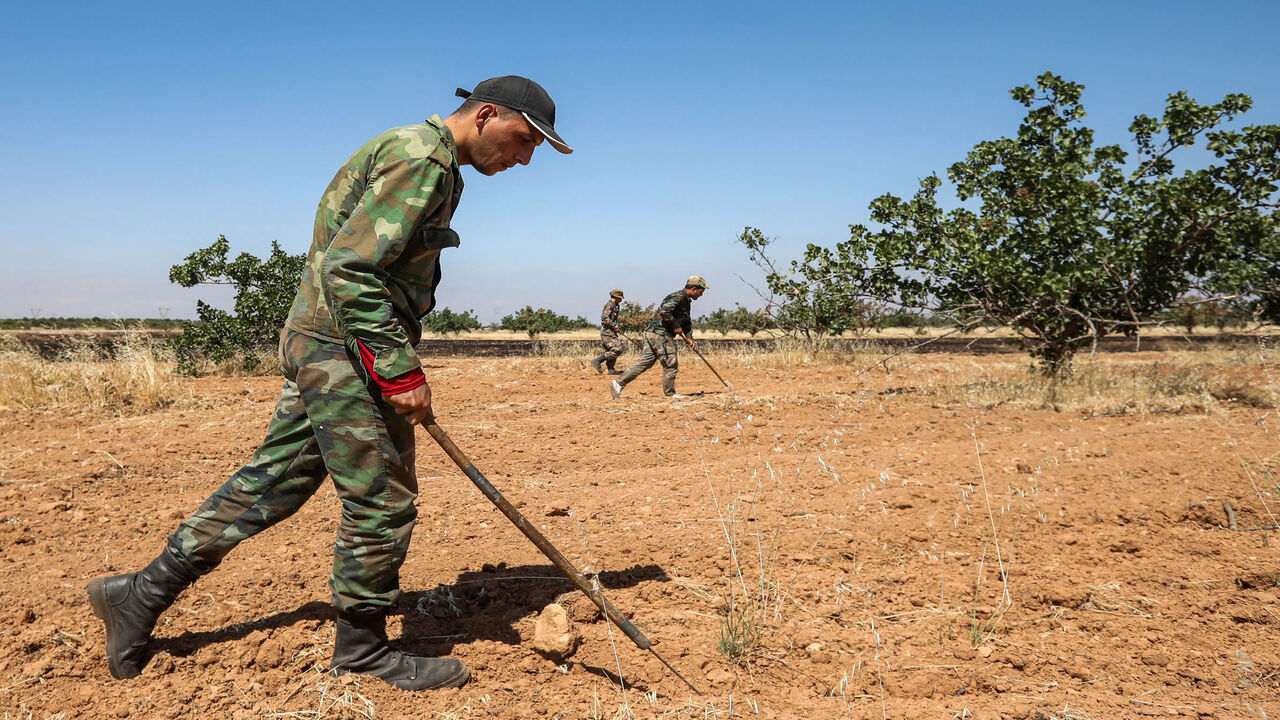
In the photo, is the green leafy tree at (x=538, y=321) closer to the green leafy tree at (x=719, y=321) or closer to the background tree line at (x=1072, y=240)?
the green leafy tree at (x=719, y=321)

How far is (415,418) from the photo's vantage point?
2469 millimetres

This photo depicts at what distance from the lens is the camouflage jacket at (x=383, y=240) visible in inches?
92.7

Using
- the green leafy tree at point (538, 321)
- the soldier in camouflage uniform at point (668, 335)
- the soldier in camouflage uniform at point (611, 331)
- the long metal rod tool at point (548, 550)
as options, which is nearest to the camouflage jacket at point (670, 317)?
the soldier in camouflage uniform at point (668, 335)

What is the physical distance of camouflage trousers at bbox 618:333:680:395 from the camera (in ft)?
35.9

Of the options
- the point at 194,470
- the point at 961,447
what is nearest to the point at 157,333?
the point at 194,470

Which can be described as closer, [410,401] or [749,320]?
[410,401]

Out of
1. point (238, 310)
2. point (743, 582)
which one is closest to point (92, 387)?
point (238, 310)

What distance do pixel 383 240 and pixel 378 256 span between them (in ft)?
0.16

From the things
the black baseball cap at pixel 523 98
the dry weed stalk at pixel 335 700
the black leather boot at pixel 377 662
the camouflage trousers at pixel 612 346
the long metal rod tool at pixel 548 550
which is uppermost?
the black baseball cap at pixel 523 98

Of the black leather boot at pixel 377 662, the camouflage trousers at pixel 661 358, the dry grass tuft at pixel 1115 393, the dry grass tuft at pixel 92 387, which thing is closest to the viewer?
the black leather boot at pixel 377 662

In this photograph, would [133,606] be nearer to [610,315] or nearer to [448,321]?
[610,315]

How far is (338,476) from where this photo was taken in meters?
2.50

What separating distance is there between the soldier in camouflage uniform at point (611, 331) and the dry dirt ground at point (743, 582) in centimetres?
799

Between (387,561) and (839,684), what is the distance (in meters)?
1.54
